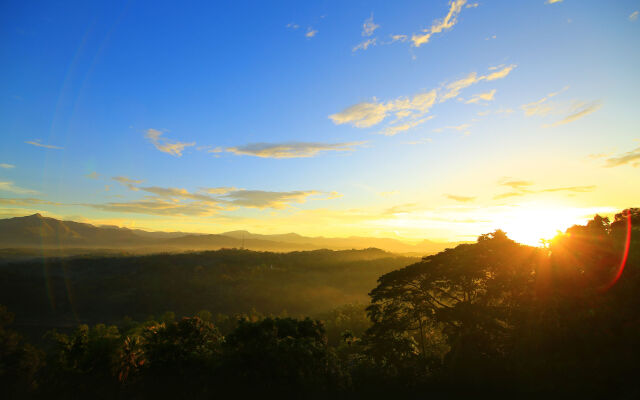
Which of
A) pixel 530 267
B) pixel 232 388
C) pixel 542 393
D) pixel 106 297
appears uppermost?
pixel 530 267

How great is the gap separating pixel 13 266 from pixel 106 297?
46366 millimetres

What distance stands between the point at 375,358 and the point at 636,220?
12030 mm

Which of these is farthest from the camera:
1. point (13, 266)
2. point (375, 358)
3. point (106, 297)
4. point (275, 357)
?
point (13, 266)

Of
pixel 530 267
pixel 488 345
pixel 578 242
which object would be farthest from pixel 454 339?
pixel 578 242

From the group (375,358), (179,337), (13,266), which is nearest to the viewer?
(179,337)

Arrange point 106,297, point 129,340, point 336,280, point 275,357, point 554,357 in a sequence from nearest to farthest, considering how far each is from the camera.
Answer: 1. point 554,357
2. point 275,357
3. point 129,340
4. point 106,297
5. point 336,280

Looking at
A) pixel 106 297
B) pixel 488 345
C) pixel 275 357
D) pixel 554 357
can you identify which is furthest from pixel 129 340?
pixel 106 297

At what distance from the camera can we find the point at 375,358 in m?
12.6

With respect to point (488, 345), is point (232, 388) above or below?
below

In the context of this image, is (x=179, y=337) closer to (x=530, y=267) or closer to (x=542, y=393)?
(x=542, y=393)

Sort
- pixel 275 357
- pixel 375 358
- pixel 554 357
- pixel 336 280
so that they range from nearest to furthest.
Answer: pixel 554 357, pixel 275 357, pixel 375 358, pixel 336 280

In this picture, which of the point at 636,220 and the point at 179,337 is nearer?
the point at 179,337

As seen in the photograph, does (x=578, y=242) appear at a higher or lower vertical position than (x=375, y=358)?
higher

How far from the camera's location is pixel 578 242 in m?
11.0
